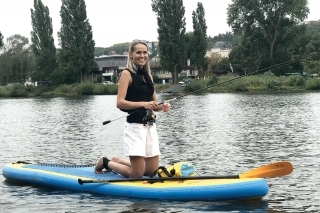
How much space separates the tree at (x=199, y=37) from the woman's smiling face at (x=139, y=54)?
207 feet

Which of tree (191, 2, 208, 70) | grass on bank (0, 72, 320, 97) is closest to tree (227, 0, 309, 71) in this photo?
tree (191, 2, 208, 70)

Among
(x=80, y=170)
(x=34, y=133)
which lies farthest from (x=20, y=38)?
(x=80, y=170)

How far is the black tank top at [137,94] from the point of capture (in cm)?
Result: 788

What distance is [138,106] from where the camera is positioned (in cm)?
781

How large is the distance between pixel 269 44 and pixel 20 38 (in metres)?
61.3

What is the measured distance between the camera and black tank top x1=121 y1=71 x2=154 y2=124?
25.8ft

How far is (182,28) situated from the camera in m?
66.7

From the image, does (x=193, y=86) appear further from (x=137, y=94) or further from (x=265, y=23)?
(x=137, y=94)

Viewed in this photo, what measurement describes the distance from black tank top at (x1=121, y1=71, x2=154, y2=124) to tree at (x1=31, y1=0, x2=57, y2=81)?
216ft

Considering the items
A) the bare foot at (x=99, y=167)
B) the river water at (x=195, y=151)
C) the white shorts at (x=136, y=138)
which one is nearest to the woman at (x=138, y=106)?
the white shorts at (x=136, y=138)

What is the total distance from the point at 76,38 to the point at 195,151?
56621 mm

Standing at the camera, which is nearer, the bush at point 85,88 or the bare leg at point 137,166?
the bare leg at point 137,166

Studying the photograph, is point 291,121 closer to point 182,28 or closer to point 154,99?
point 154,99

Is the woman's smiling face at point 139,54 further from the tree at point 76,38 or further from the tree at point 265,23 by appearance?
the tree at point 265,23
